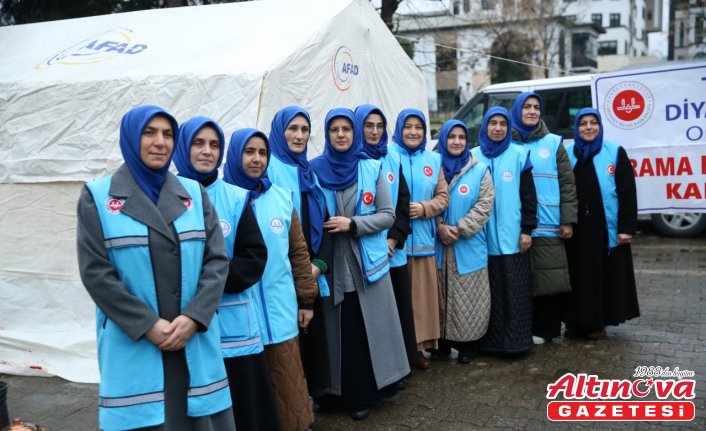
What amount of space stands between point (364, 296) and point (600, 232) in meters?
2.29

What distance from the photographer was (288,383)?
125 inches

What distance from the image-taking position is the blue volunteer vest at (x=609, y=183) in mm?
5008

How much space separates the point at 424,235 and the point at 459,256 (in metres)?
0.35

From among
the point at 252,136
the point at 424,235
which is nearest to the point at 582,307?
the point at 424,235

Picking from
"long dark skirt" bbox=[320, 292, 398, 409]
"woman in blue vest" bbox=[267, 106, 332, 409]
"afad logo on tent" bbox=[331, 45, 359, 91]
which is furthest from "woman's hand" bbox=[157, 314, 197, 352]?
"afad logo on tent" bbox=[331, 45, 359, 91]

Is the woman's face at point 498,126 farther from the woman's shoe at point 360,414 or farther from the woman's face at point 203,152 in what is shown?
the woman's face at point 203,152

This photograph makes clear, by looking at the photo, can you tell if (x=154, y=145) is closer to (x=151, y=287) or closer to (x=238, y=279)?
(x=151, y=287)

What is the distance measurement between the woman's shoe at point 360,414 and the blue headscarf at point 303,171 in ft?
3.42

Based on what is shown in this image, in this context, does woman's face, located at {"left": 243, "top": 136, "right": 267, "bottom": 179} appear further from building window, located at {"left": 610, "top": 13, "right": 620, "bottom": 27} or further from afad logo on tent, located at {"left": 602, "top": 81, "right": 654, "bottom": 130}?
building window, located at {"left": 610, "top": 13, "right": 620, "bottom": 27}

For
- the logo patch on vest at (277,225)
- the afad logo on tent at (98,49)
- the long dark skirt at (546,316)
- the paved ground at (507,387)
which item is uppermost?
the afad logo on tent at (98,49)

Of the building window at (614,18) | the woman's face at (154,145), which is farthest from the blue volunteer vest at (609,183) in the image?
the building window at (614,18)

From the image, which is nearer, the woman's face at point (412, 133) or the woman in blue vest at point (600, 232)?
the woman's face at point (412, 133)

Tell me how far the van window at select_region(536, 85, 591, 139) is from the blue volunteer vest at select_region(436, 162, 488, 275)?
471 centimetres

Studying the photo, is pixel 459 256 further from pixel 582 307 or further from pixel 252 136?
pixel 252 136
